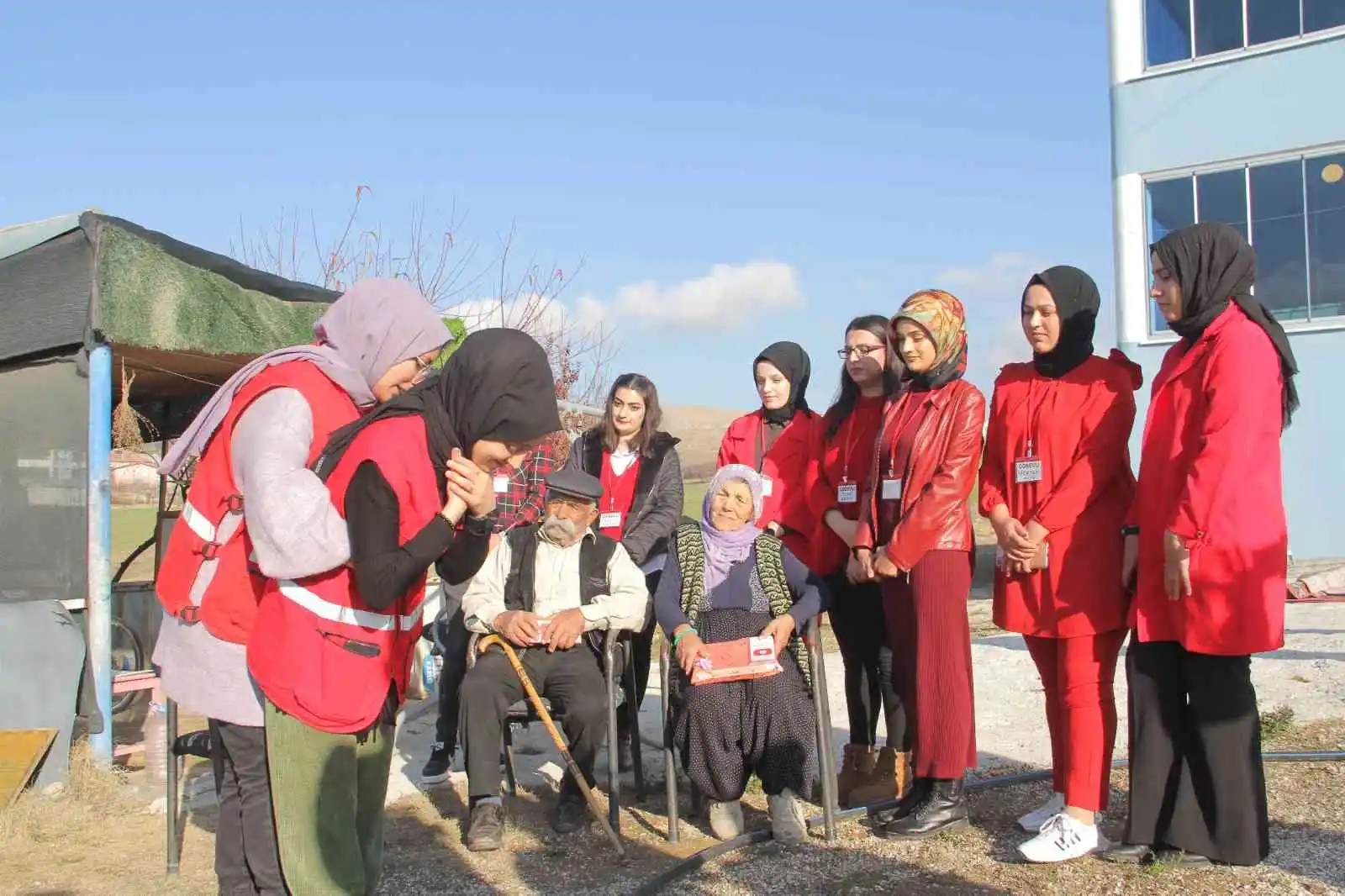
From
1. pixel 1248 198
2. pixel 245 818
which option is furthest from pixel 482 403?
pixel 1248 198

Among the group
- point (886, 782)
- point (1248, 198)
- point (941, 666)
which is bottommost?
point (886, 782)

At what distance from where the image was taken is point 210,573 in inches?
103

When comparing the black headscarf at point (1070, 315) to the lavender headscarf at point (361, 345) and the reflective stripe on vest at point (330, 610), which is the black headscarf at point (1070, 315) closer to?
the lavender headscarf at point (361, 345)

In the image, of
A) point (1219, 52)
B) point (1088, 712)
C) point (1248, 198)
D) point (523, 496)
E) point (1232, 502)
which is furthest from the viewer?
point (1219, 52)

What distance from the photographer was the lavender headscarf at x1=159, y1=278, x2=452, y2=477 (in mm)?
2648

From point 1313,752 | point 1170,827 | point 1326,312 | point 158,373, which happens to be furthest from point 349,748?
point 1326,312

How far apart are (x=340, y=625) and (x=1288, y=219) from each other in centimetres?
1433

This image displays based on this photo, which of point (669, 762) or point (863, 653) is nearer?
point (669, 762)

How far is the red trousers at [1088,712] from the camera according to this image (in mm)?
3965

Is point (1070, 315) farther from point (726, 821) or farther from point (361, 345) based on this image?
point (361, 345)

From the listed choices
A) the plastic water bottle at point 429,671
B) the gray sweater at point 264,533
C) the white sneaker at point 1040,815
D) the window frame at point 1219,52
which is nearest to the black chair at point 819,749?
the white sneaker at point 1040,815

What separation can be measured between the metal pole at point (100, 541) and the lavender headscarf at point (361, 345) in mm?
3087

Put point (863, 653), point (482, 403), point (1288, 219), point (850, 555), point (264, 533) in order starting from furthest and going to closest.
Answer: point (1288, 219)
point (863, 653)
point (850, 555)
point (482, 403)
point (264, 533)

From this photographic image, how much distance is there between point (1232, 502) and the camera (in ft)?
11.6
